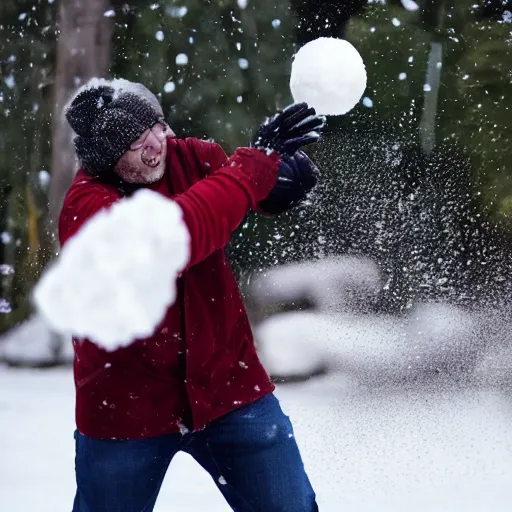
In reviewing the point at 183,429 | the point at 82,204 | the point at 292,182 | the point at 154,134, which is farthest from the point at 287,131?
the point at 183,429

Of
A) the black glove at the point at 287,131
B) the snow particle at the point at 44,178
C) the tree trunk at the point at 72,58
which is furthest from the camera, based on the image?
the snow particle at the point at 44,178

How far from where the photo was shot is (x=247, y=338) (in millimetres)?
1693

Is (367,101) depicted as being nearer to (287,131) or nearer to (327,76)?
(327,76)

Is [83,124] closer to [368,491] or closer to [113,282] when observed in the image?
[113,282]

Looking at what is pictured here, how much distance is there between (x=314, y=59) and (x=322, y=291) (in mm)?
3875

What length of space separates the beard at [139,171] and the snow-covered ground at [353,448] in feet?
5.64

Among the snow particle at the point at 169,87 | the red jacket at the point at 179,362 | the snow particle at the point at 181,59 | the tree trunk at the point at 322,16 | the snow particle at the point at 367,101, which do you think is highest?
the tree trunk at the point at 322,16

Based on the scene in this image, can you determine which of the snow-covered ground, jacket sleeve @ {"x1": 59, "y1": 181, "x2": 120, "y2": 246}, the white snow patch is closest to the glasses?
jacket sleeve @ {"x1": 59, "y1": 181, "x2": 120, "y2": 246}

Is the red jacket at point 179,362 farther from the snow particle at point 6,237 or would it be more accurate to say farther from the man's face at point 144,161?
the snow particle at point 6,237

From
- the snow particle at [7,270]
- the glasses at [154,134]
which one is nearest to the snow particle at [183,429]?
the glasses at [154,134]

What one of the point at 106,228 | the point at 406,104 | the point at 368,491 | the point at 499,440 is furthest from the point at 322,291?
the point at 106,228

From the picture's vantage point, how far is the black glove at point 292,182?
1.62 m

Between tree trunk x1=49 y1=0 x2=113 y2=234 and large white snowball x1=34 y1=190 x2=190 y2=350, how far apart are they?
3.50 metres

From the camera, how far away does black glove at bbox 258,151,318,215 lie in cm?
162
